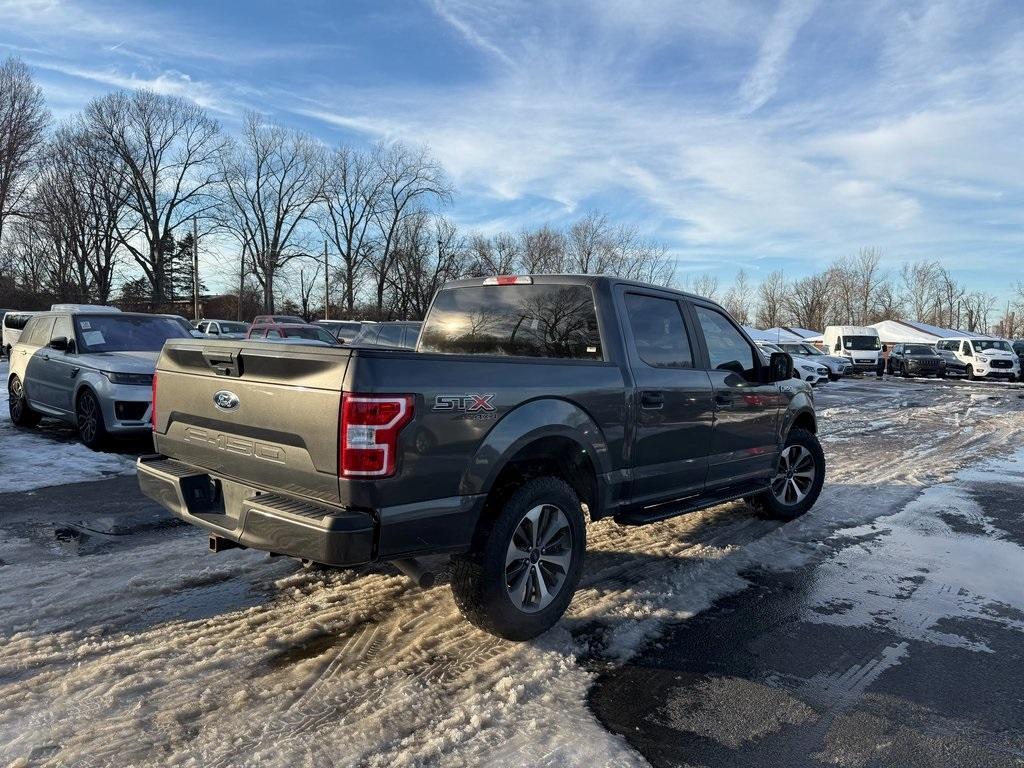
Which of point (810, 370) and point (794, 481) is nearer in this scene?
point (794, 481)

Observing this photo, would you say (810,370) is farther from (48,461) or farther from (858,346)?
(48,461)

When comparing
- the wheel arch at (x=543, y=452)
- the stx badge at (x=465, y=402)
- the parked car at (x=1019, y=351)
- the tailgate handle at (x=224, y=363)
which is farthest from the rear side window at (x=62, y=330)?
the parked car at (x=1019, y=351)

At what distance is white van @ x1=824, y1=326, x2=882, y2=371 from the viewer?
3200cm

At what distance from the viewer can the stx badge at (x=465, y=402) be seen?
2.99 meters

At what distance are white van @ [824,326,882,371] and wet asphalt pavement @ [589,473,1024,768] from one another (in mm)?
29757

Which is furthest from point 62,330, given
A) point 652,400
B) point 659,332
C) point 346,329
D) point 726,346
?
point 346,329

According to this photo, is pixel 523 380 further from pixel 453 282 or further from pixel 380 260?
pixel 380 260

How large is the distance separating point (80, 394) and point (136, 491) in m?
2.70

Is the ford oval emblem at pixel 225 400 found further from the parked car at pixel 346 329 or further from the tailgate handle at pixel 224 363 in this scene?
the parked car at pixel 346 329

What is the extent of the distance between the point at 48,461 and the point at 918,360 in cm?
3400

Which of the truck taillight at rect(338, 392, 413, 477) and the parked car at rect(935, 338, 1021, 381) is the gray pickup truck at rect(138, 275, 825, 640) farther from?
the parked car at rect(935, 338, 1021, 381)

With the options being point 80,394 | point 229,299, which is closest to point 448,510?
point 80,394

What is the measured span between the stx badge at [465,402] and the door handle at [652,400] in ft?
4.09

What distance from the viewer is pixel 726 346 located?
5.17 metres
